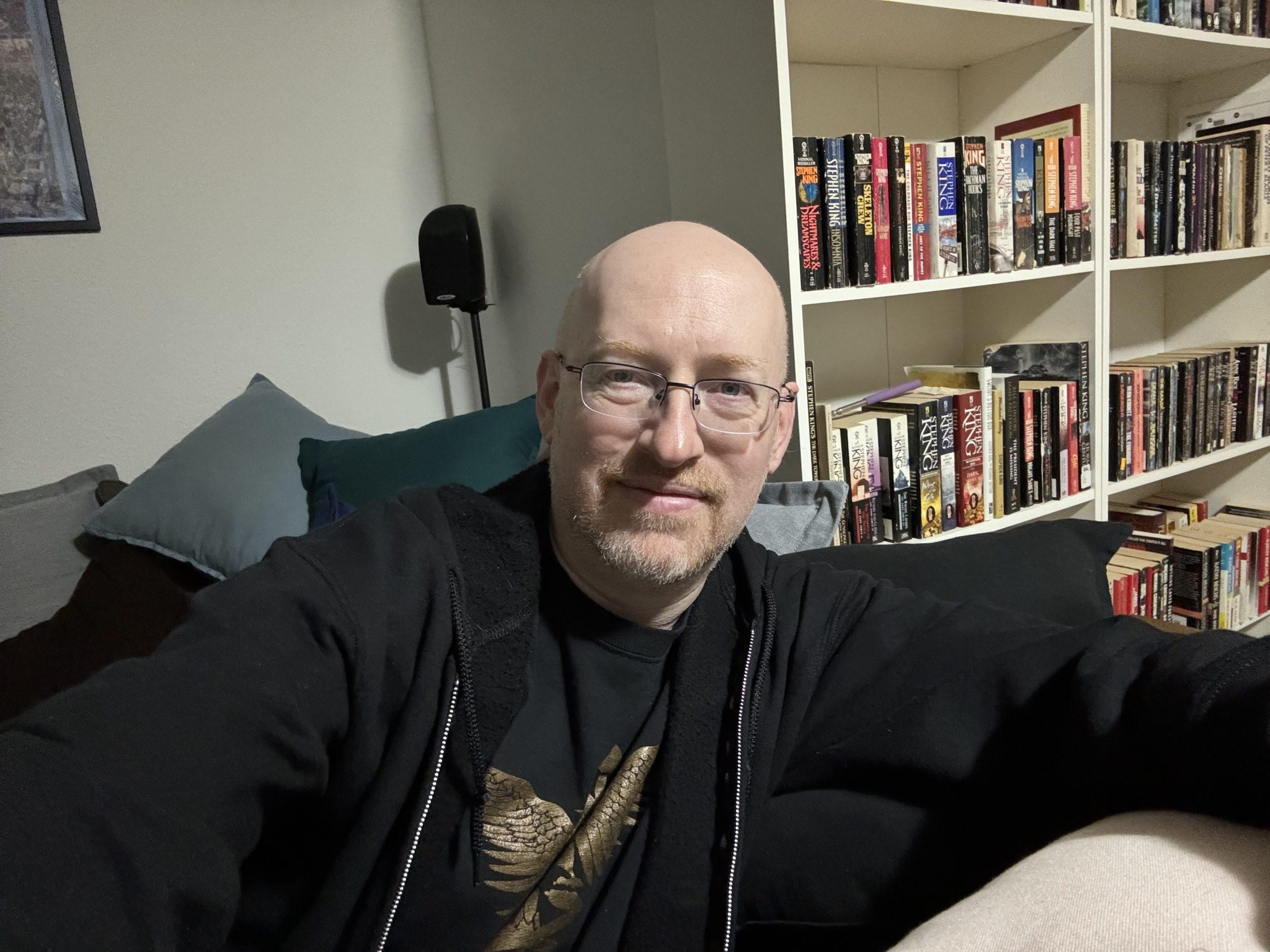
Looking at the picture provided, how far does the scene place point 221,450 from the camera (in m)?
1.56

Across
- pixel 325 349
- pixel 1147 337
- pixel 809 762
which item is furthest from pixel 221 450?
pixel 1147 337

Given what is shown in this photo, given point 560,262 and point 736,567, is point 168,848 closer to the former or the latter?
point 736,567

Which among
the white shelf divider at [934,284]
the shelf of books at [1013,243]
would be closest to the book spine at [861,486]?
the shelf of books at [1013,243]

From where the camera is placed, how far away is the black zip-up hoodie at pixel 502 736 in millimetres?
545

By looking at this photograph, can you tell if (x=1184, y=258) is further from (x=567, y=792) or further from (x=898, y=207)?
(x=567, y=792)

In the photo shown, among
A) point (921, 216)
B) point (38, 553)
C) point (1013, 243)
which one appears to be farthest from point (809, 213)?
point (38, 553)

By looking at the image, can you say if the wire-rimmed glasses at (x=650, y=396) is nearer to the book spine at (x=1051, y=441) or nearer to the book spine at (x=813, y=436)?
the book spine at (x=813, y=436)

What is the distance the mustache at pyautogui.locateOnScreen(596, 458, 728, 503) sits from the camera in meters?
0.84

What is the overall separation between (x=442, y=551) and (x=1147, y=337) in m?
2.42

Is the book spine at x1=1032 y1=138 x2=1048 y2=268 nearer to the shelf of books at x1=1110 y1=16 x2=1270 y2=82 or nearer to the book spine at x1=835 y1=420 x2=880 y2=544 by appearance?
the shelf of books at x1=1110 y1=16 x2=1270 y2=82

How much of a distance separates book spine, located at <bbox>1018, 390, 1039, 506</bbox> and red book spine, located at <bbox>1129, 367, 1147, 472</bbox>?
384 millimetres

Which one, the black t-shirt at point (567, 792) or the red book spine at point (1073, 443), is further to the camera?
the red book spine at point (1073, 443)

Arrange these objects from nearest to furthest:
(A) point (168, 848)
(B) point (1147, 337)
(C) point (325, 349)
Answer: (A) point (168, 848) → (C) point (325, 349) → (B) point (1147, 337)

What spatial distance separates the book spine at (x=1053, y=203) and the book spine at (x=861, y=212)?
1.57 ft
